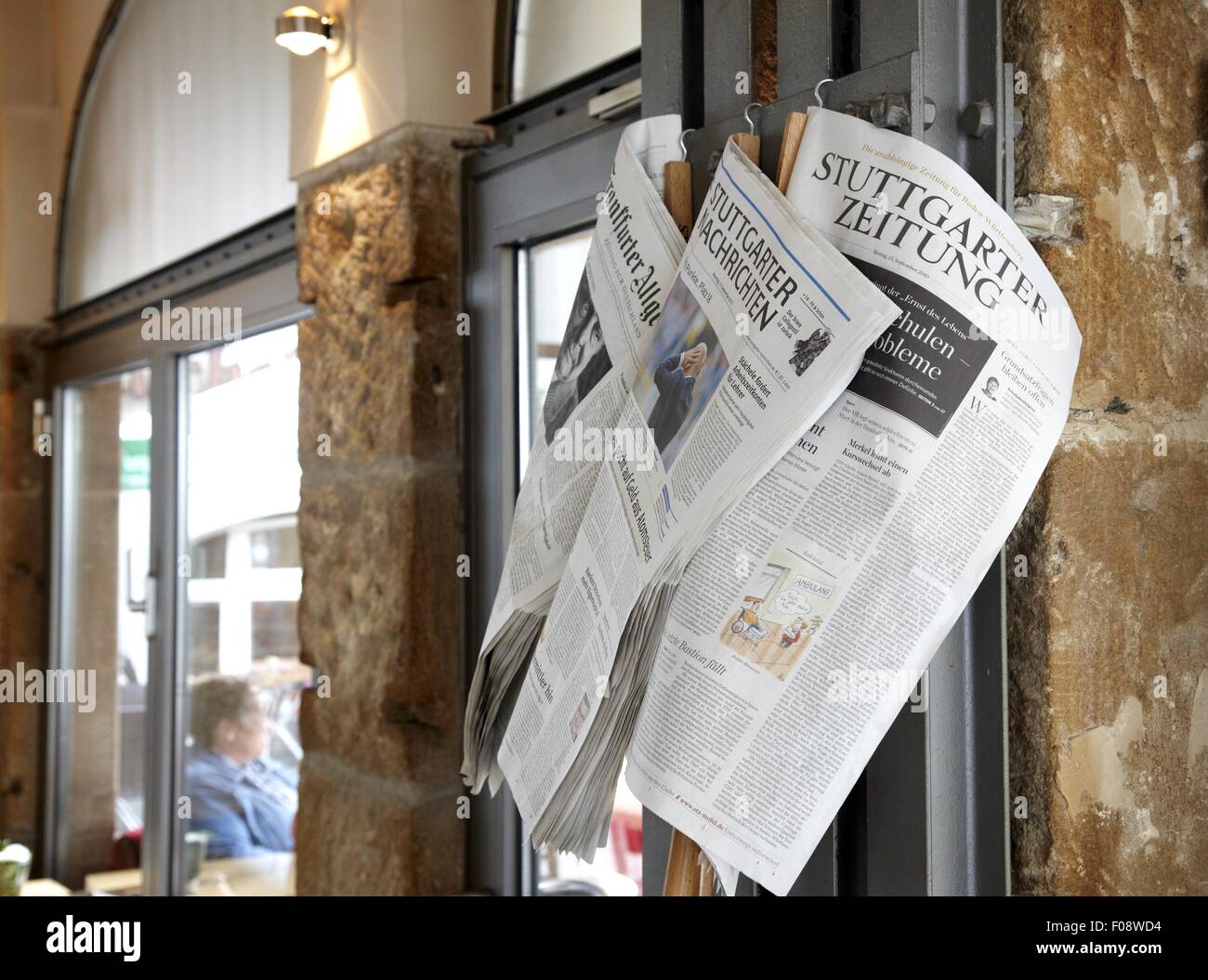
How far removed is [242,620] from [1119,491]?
184 centimetres

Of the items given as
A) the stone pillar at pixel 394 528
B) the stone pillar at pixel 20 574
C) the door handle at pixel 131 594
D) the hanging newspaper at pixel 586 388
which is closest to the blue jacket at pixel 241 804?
the door handle at pixel 131 594

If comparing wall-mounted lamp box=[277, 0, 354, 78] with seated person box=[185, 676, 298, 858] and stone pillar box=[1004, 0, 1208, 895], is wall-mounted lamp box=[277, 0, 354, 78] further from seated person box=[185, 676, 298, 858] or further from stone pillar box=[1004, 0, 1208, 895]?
Result: seated person box=[185, 676, 298, 858]

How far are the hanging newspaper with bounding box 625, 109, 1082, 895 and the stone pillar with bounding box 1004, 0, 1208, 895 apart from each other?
4.0 inches

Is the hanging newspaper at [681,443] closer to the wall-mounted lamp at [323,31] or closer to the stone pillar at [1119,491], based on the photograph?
the stone pillar at [1119,491]

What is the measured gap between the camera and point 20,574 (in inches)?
117

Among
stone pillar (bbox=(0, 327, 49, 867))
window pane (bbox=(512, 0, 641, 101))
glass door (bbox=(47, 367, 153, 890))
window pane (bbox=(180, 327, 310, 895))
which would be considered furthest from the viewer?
stone pillar (bbox=(0, 327, 49, 867))

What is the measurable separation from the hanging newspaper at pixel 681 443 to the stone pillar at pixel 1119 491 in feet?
0.63

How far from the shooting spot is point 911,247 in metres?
0.68

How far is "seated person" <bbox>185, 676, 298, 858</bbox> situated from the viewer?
224cm

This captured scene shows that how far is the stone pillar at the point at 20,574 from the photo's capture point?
293 cm

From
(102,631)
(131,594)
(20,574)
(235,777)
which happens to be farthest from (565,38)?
(20,574)

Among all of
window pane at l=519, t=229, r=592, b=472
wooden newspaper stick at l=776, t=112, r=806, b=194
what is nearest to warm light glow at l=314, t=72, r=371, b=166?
window pane at l=519, t=229, r=592, b=472

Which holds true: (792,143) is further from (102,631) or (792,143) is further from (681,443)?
(102,631)

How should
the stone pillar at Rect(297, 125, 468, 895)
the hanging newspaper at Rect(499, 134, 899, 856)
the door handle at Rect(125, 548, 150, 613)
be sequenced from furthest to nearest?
the door handle at Rect(125, 548, 150, 613)
the stone pillar at Rect(297, 125, 468, 895)
the hanging newspaper at Rect(499, 134, 899, 856)
